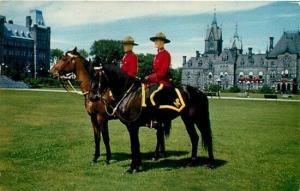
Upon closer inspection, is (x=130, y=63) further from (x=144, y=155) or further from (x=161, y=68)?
(x=144, y=155)

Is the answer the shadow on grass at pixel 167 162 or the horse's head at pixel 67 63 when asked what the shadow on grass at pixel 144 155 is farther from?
the horse's head at pixel 67 63

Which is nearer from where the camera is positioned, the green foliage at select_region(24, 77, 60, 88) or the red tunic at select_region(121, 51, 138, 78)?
the red tunic at select_region(121, 51, 138, 78)

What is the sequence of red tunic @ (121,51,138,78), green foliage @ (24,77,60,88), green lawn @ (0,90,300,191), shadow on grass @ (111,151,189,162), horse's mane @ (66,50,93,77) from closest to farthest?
green lawn @ (0,90,300,191) → horse's mane @ (66,50,93,77) → red tunic @ (121,51,138,78) → shadow on grass @ (111,151,189,162) → green foliage @ (24,77,60,88)

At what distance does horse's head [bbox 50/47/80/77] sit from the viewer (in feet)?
18.8

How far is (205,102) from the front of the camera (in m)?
6.14

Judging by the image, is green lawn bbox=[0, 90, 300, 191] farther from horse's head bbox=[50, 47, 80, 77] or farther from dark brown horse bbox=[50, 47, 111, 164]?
horse's head bbox=[50, 47, 80, 77]

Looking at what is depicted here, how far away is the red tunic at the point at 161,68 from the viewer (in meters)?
5.75

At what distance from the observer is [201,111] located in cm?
611

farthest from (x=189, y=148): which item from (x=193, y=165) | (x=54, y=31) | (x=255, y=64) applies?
(x=255, y=64)

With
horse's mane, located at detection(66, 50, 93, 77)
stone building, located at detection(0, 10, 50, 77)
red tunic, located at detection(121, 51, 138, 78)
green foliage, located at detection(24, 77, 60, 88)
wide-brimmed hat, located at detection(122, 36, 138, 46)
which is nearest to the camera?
horse's mane, located at detection(66, 50, 93, 77)

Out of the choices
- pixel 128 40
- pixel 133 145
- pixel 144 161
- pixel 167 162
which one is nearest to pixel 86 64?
pixel 128 40

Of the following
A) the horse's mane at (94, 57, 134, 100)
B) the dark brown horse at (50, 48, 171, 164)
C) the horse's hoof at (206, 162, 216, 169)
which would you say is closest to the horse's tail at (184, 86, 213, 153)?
the horse's hoof at (206, 162, 216, 169)

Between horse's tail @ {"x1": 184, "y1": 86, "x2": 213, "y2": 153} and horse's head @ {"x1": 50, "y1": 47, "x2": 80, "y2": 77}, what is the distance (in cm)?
169

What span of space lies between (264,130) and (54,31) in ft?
21.9
